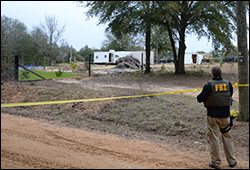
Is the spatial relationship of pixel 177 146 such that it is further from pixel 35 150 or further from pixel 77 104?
pixel 77 104

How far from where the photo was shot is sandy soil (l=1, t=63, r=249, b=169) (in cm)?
460

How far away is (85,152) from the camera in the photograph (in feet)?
17.4

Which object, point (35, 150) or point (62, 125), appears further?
point (62, 125)

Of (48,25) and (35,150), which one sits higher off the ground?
(48,25)

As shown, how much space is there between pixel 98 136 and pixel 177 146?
2152 millimetres

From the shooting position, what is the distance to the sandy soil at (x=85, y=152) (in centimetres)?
460

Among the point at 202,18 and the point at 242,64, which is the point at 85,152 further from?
the point at 202,18

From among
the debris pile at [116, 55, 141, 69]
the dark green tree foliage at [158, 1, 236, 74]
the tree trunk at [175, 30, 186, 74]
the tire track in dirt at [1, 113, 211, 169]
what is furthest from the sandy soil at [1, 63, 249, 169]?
the debris pile at [116, 55, 141, 69]

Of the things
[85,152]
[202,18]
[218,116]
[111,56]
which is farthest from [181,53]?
[111,56]

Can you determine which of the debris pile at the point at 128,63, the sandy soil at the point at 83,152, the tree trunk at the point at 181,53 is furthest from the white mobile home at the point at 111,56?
the sandy soil at the point at 83,152

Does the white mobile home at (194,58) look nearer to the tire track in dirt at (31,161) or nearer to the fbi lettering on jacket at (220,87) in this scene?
the fbi lettering on jacket at (220,87)

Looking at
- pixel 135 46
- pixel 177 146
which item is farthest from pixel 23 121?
pixel 135 46

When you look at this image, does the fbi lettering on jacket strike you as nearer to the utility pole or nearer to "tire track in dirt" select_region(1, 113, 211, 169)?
"tire track in dirt" select_region(1, 113, 211, 169)

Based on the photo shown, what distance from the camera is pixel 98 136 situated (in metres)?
6.83
